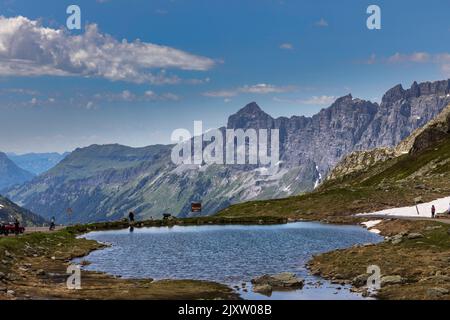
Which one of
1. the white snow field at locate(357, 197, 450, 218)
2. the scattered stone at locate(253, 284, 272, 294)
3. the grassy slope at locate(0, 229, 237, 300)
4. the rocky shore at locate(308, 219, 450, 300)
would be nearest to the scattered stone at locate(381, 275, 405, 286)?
the rocky shore at locate(308, 219, 450, 300)

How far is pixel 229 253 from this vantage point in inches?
2992

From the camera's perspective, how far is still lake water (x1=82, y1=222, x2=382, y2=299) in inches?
2212

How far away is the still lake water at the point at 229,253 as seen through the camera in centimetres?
5618

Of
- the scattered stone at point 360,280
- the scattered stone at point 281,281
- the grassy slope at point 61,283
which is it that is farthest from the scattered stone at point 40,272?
the scattered stone at point 360,280

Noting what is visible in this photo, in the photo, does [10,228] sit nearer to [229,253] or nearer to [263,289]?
[229,253]

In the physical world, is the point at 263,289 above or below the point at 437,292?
below

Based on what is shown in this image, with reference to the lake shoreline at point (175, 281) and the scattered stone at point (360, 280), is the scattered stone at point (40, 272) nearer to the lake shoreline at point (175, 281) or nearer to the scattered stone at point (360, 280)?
the lake shoreline at point (175, 281)

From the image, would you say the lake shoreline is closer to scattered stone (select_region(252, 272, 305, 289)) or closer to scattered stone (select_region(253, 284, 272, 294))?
scattered stone (select_region(253, 284, 272, 294))

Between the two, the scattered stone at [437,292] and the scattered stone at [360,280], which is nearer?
the scattered stone at [437,292]

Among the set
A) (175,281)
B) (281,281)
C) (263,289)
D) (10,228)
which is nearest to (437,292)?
(263,289)

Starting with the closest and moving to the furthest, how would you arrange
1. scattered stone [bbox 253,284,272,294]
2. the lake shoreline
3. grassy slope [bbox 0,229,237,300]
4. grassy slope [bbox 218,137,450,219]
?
grassy slope [bbox 0,229,237,300], the lake shoreline, scattered stone [bbox 253,284,272,294], grassy slope [bbox 218,137,450,219]

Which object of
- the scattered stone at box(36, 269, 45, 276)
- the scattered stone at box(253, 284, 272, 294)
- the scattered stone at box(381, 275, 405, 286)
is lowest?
the scattered stone at box(253, 284, 272, 294)

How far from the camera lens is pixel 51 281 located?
51000 mm
